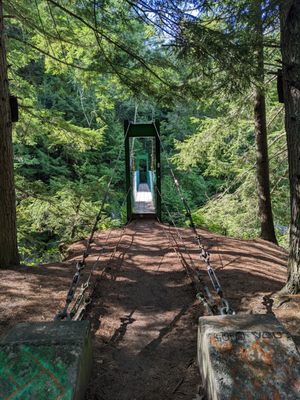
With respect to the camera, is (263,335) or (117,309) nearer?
(263,335)

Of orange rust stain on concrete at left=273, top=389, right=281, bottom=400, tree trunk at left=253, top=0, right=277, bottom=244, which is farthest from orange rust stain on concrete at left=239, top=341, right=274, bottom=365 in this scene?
tree trunk at left=253, top=0, right=277, bottom=244

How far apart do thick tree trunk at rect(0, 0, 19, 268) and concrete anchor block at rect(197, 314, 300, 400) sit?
305 cm

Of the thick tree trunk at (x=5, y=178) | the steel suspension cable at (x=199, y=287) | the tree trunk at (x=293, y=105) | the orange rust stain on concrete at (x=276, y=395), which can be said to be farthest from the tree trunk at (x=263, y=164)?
the orange rust stain on concrete at (x=276, y=395)

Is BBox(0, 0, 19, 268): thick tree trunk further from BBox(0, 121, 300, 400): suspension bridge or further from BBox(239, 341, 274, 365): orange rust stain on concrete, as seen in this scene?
BBox(239, 341, 274, 365): orange rust stain on concrete

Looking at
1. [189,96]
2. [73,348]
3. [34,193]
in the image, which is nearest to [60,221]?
[34,193]

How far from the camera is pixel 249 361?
62.7 inches

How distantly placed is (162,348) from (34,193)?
4.42 meters

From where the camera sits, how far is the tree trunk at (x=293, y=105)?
9.16ft

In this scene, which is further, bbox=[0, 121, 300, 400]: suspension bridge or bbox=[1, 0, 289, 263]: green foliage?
bbox=[1, 0, 289, 263]: green foliage

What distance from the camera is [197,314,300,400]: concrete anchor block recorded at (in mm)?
1480

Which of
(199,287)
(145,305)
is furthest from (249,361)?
(199,287)

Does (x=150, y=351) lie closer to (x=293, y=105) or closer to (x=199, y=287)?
(x=199, y=287)

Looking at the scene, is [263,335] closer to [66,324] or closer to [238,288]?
[66,324]

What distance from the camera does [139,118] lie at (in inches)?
1101
